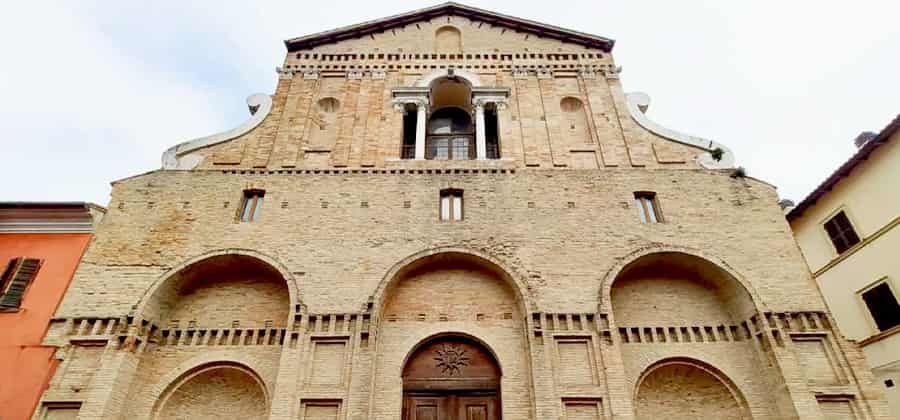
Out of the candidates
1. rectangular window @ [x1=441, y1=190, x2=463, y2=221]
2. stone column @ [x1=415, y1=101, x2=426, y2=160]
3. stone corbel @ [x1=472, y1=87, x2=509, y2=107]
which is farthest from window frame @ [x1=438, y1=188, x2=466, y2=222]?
stone corbel @ [x1=472, y1=87, x2=509, y2=107]

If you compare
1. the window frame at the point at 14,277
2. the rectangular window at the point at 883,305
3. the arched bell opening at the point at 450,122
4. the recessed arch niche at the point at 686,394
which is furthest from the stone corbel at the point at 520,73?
the window frame at the point at 14,277

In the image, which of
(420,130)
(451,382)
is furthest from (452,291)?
Answer: (420,130)

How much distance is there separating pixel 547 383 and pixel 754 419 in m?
4.41

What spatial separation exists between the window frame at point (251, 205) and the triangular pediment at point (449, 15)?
6.34 metres

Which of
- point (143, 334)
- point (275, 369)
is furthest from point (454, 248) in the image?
point (143, 334)

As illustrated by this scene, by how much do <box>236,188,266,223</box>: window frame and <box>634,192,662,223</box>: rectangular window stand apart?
9637 mm

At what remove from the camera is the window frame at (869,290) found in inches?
558

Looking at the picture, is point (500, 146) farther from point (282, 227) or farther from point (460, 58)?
point (282, 227)

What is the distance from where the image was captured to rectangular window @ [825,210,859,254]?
1563 centimetres

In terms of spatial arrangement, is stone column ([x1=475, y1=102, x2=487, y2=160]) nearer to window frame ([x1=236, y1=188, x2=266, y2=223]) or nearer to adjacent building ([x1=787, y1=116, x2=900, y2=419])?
window frame ([x1=236, y1=188, x2=266, y2=223])

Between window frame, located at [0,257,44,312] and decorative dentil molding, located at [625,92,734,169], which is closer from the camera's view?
window frame, located at [0,257,44,312]

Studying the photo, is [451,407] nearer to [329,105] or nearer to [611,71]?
[329,105]

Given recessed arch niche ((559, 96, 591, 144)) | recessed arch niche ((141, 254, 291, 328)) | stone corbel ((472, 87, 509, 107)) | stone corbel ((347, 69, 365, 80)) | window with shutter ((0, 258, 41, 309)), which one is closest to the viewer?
window with shutter ((0, 258, 41, 309))

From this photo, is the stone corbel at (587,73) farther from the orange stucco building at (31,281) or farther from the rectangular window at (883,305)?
the orange stucco building at (31,281)
